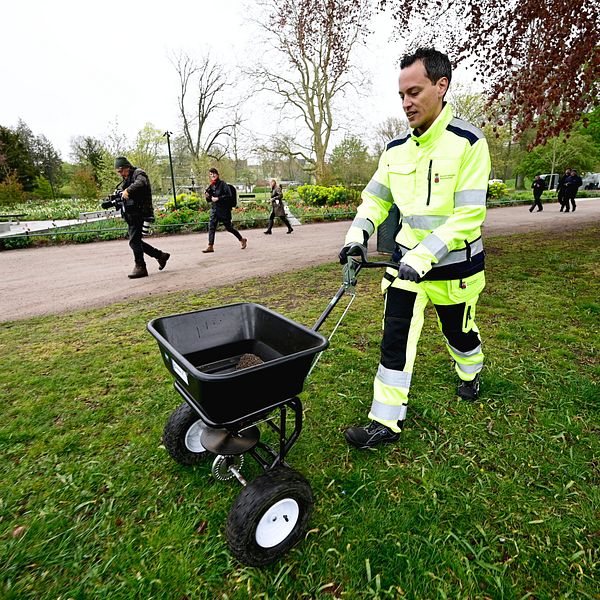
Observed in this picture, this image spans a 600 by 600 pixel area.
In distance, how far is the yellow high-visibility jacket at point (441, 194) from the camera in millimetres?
1979

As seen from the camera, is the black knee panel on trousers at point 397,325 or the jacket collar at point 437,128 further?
the black knee panel on trousers at point 397,325

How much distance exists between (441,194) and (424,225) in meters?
0.19

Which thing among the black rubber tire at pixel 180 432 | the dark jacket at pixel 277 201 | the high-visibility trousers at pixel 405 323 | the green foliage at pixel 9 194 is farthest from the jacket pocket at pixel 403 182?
the green foliage at pixel 9 194

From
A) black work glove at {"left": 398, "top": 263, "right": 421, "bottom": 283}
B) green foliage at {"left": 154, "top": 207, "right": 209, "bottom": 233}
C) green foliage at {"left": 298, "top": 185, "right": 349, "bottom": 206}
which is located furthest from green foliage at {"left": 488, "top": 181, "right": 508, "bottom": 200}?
black work glove at {"left": 398, "top": 263, "right": 421, "bottom": 283}

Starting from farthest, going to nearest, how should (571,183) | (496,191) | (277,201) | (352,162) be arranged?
(352,162)
(496,191)
(571,183)
(277,201)

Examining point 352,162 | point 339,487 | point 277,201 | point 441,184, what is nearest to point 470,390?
point 339,487

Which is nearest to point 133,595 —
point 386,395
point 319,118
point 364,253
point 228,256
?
point 386,395

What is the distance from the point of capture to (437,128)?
202 centimetres

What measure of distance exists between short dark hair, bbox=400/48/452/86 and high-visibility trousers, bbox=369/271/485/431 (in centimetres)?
108

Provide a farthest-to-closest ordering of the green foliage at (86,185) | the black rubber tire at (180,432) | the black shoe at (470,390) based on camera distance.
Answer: the green foliage at (86,185) → the black shoe at (470,390) → the black rubber tire at (180,432)

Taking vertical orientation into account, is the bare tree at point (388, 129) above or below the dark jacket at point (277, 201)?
above

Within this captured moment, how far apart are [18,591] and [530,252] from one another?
8.58m

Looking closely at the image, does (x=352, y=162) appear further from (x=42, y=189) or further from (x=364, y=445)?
(x=42, y=189)

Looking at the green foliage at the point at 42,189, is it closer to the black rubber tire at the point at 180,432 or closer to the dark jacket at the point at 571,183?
the dark jacket at the point at 571,183
